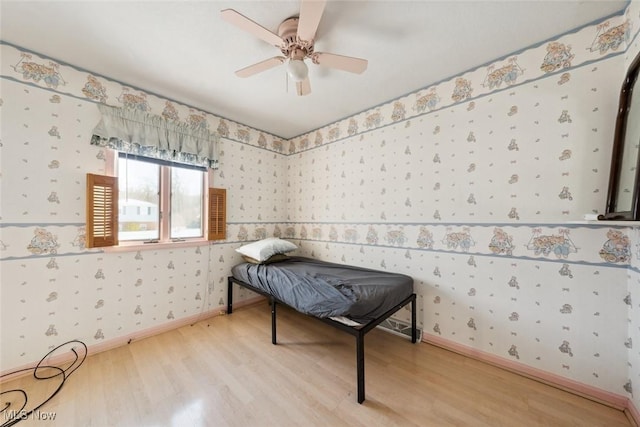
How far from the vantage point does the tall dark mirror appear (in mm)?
1315

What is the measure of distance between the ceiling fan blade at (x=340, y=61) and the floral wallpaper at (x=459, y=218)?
3.35 ft

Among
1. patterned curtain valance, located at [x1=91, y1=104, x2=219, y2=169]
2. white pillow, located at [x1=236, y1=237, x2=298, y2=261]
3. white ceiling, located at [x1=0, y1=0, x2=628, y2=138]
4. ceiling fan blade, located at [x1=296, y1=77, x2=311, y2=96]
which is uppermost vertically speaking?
white ceiling, located at [x1=0, y1=0, x2=628, y2=138]

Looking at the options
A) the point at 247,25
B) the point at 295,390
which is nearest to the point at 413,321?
the point at 295,390

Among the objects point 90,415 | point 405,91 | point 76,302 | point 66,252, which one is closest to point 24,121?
point 66,252

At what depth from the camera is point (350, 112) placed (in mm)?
2822

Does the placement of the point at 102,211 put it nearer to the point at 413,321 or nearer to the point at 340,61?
the point at 340,61

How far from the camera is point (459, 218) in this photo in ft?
6.76

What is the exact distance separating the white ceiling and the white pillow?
176cm

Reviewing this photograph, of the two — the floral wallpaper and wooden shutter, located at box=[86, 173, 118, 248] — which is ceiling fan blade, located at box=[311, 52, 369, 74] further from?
wooden shutter, located at box=[86, 173, 118, 248]

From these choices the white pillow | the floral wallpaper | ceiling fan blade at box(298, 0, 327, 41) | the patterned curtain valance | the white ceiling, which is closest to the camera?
ceiling fan blade at box(298, 0, 327, 41)

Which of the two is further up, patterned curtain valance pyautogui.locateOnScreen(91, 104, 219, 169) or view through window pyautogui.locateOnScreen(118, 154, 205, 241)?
patterned curtain valance pyautogui.locateOnScreen(91, 104, 219, 169)

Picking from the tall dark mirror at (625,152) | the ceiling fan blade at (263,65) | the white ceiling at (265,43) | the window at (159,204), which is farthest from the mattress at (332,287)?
the white ceiling at (265,43)

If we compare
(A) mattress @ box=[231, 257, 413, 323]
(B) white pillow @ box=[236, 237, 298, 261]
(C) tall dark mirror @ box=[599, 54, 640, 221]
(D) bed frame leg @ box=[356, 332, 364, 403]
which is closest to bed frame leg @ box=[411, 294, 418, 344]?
(A) mattress @ box=[231, 257, 413, 323]

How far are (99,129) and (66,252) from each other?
3.72ft
